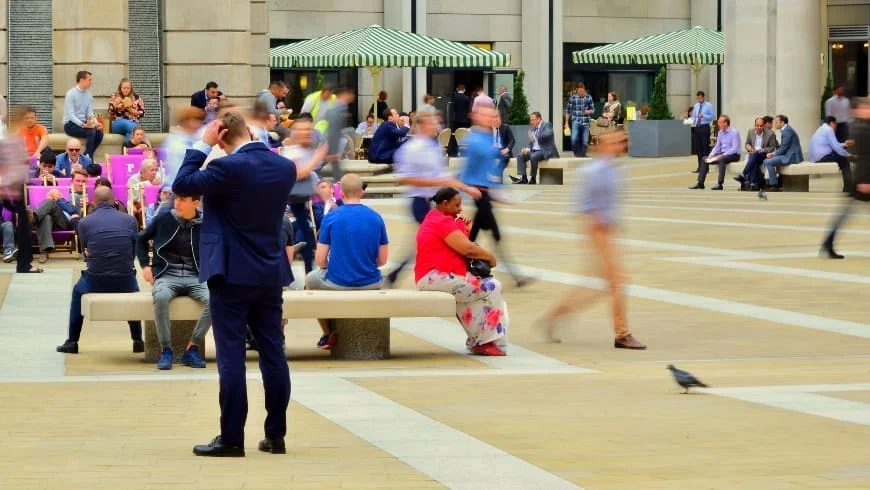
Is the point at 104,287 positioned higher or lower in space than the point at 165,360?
higher

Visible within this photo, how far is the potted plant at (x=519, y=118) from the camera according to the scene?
151ft

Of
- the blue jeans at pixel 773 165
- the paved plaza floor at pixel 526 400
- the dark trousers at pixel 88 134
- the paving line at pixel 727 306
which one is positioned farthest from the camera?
the blue jeans at pixel 773 165

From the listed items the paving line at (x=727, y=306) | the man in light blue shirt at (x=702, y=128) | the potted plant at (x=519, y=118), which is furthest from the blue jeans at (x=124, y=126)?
the potted plant at (x=519, y=118)

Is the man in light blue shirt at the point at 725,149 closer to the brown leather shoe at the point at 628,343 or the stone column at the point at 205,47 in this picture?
the stone column at the point at 205,47

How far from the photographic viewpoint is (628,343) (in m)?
13.9

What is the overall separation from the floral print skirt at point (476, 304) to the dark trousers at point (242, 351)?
4705 millimetres

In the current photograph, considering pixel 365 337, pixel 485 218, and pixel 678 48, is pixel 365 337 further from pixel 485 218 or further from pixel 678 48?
pixel 678 48

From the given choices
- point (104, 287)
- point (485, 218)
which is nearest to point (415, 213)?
point (485, 218)

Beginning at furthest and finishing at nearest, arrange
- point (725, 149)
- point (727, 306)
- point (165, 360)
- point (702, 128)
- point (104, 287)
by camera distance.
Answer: point (702, 128), point (725, 149), point (727, 306), point (104, 287), point (165, 360)

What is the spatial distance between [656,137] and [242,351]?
38.6 metres

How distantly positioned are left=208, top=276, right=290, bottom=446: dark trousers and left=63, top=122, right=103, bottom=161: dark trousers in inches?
746

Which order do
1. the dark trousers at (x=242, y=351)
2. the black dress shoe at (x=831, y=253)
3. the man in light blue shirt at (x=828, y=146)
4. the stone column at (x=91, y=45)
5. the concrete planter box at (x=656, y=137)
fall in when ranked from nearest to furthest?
the dark trousers at (x=242, y=351) < the black dress shoe at (x=831, y=253) < the stone column at (x=91, y=45) < the man in light blue shirt at (x=828, y=146) < the concrete planter box at (x=656, y=137)

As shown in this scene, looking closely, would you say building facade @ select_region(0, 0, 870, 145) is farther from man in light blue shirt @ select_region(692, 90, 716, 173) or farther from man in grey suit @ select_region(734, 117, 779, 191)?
man in grey suit @ select_region(734, 117, 779, 191)

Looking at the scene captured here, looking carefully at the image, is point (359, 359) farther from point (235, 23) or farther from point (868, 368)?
point (235, 23)
